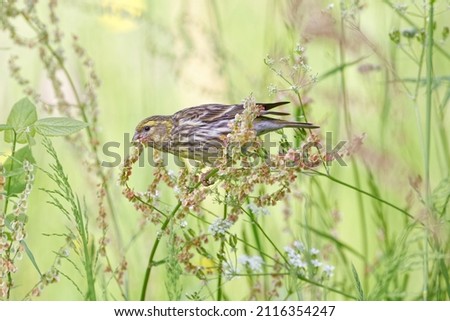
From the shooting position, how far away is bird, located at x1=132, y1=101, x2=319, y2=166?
140 inches

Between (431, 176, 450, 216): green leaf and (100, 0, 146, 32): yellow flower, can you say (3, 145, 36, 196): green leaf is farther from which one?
(100, 0, 146, 32): yellow flower

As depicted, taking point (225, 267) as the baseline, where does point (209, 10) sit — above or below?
above

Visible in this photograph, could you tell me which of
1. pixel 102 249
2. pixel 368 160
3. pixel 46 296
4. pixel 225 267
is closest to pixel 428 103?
pixel 368 160

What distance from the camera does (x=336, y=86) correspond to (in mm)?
4211

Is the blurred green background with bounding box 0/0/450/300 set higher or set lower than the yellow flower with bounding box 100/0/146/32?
lower

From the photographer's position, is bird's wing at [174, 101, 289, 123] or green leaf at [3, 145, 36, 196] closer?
green leaf at [3, 145, 36, 196]

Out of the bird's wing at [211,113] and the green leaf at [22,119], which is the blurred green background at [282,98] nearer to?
the bird's wing at [211,113]

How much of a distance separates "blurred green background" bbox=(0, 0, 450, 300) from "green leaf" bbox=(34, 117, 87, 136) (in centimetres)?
55

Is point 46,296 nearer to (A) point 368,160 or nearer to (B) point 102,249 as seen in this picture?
(B) point 102,249

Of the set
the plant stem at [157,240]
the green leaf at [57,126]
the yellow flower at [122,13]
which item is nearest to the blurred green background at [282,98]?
the yellow flower at [122,13]

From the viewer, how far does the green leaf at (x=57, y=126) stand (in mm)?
2521

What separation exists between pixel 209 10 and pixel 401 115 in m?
1.18

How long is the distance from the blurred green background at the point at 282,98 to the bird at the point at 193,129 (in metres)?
0.10

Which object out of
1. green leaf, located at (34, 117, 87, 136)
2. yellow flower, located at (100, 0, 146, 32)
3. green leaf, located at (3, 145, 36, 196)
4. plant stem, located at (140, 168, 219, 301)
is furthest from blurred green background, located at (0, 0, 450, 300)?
green leaf, located at (34, 117, 87, 136)
